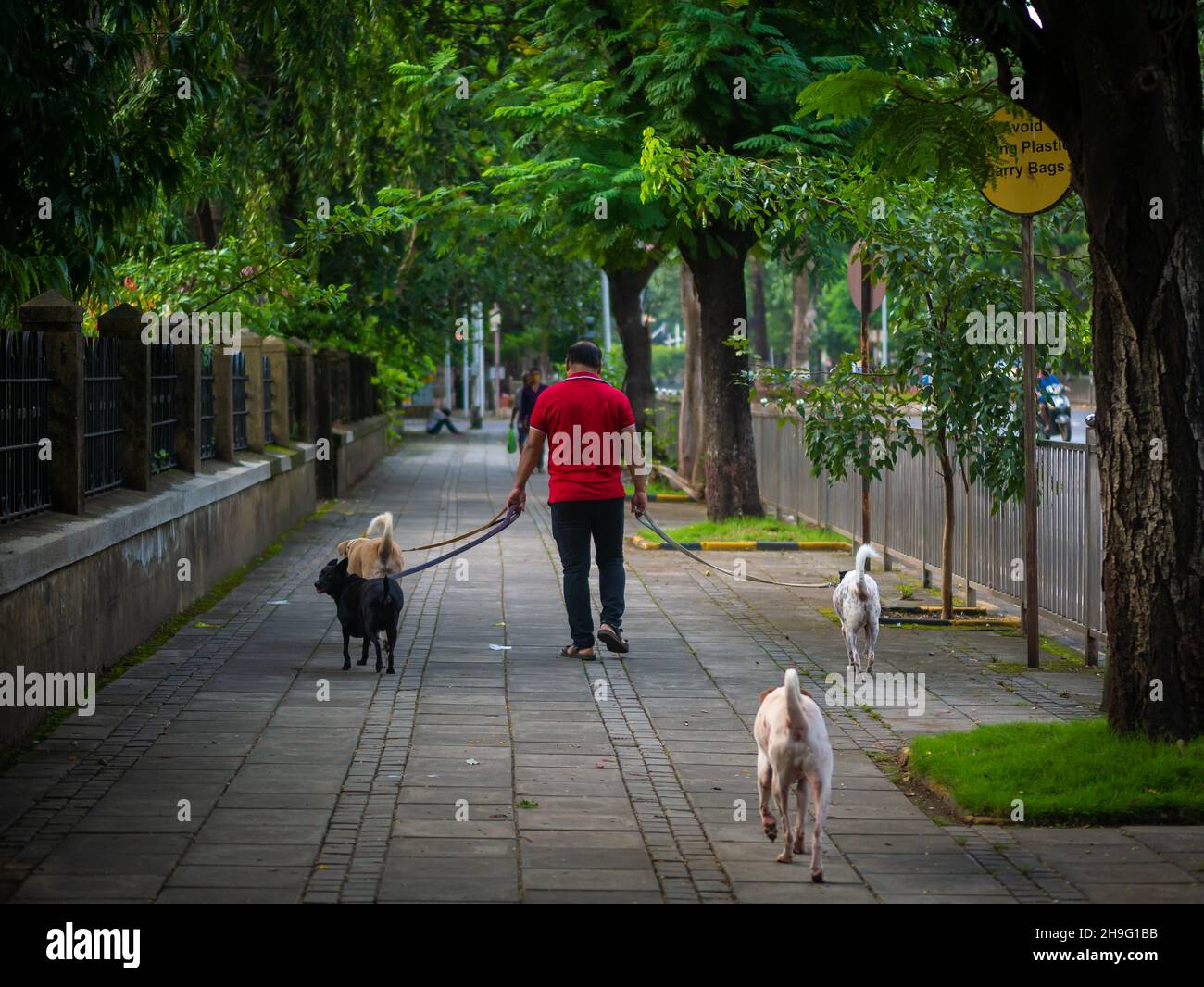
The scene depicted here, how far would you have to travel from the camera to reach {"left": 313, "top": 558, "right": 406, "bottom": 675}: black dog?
410 inches

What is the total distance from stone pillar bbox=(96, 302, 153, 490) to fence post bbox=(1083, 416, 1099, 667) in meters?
6.64

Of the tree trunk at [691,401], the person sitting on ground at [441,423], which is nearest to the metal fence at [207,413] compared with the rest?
the tree trunk at [691,401]

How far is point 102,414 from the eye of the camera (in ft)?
39.1

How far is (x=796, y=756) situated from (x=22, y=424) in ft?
18.0

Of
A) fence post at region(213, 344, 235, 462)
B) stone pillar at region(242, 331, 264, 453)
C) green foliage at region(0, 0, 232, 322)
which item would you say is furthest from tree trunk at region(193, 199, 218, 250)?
green foliage at region(0, 0, 232, 322)

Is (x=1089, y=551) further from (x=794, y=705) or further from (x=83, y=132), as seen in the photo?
(x=83, y=132)

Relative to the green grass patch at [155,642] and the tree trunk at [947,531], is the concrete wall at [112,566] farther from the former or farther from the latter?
the tree trunk at [947,531]

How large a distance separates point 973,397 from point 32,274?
6.35 meters

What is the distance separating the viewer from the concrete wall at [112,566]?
852 centimetres

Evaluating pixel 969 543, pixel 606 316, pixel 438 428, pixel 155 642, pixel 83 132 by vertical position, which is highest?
pixel 606 316

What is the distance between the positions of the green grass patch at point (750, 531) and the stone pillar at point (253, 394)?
457cm

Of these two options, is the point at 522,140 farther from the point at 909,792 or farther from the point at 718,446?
the point at 909,792

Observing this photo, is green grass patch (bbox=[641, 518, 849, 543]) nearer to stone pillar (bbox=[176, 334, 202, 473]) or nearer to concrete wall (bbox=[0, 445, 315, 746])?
concrete wall (bbox=[0, 445, 315, 746])

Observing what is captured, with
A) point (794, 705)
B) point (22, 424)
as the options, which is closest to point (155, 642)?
point (22, 424)
